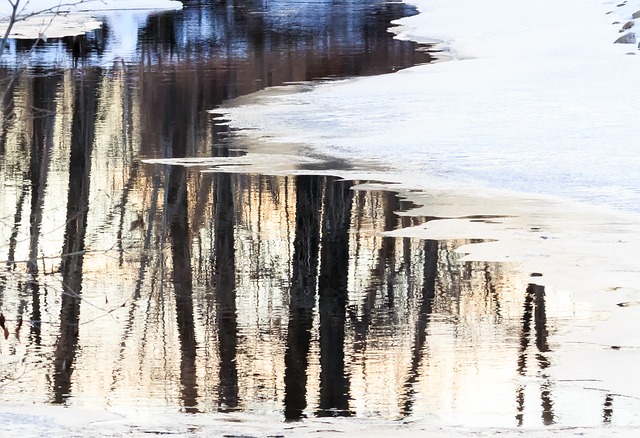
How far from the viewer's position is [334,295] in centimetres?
821

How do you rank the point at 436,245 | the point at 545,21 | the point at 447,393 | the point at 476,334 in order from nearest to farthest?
the point at 447,393 < the point at 476,334 < the point at 436,245 < the point at 545,21

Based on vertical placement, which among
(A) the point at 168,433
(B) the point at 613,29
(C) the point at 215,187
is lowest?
(A) the point at 168,433

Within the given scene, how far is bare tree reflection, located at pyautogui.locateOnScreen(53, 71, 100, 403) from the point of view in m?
6.66

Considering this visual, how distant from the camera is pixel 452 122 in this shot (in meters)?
15.4

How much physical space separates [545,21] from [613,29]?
3.61 metres

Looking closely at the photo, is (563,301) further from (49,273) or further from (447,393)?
(49,273)

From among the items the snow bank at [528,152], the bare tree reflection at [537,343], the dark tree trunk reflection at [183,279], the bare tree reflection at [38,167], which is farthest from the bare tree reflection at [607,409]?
the bare tree reflection at [38,167]

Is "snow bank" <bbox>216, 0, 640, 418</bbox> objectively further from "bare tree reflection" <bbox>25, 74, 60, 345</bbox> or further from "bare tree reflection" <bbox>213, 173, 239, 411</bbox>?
"bare tree reflection" <bbox>25, 74, 60, 345</bbox>

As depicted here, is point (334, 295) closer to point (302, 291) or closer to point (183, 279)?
point (302, 291)

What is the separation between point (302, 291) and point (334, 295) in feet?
0.80

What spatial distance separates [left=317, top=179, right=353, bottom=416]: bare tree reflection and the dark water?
0.05 ft

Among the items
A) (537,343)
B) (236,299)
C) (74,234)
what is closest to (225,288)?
(236,299)

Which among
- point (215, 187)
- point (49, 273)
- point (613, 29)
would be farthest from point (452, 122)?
point (613, 29)

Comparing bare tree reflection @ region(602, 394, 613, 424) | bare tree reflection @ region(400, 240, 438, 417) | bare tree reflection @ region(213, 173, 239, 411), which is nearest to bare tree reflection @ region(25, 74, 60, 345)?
bare tree reflection @ region(213, 173, 239, 411)
